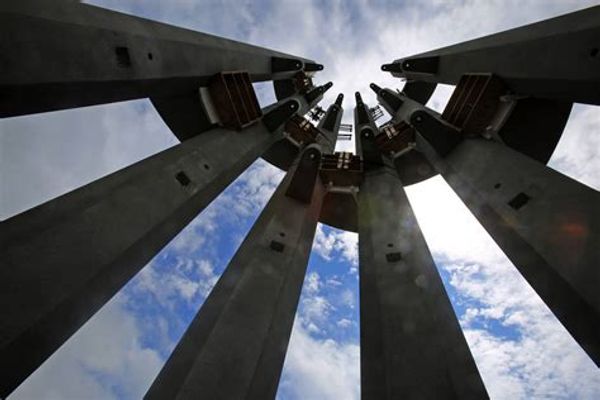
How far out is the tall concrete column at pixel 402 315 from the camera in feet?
30.7

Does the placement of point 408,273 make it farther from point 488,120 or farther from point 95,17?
point 95,17

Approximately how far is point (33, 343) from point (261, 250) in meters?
7.53

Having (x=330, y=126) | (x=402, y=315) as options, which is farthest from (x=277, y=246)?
(x=330, y=126)

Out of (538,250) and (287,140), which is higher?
(287,140)

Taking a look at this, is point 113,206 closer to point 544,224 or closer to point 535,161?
point 544,224

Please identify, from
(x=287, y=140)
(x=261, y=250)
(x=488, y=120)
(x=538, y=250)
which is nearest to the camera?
(x=538, y=250)

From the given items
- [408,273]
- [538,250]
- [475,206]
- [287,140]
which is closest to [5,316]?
[408,273]

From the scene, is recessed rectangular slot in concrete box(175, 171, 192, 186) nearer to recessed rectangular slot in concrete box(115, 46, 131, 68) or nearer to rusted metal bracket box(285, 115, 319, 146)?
recessed rectangular slot in concrete box(115, 46, 131, 68)

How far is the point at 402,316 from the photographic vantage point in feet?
36.7

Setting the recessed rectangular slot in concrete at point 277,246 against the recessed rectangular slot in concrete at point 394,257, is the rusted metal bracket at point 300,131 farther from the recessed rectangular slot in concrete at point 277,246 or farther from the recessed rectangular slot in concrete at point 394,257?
the recessed rectangular slot in concrete at point 394,257

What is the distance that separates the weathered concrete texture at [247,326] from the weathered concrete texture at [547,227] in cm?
669

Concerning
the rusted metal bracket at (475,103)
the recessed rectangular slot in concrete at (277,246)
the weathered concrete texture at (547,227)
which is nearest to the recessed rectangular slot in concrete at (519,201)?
the weathered concrete texture at (547,227)

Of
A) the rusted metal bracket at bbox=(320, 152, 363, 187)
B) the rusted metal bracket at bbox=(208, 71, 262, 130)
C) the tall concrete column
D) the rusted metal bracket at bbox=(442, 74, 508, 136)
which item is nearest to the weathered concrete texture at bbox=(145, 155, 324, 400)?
the tall concrete column

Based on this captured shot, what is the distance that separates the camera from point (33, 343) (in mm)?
7531
